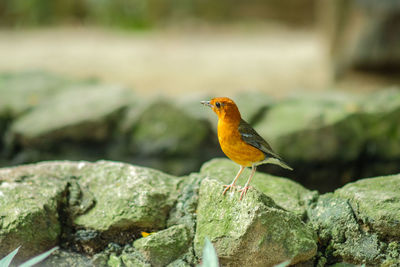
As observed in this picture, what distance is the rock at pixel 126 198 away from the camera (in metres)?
2.50

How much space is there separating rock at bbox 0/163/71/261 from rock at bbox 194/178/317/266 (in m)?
0.82

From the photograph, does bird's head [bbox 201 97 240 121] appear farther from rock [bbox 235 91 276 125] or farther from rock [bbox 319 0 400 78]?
rock [bbox 319 0 400 78]

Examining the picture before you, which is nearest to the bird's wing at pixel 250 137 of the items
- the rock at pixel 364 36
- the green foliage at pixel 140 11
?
the rock at pixel 364 36

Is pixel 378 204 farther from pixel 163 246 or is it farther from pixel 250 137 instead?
pixel 163 246

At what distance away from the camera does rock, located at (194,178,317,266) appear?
219cm

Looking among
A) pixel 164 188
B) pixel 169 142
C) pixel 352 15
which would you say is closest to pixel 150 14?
pixel 352 15

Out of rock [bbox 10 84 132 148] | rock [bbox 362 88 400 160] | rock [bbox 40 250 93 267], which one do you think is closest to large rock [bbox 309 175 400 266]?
rock [bbox 40 250 93 267]

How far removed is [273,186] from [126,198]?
87 cm

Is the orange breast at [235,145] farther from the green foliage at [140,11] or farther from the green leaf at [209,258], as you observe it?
the green foliage at [140,11]

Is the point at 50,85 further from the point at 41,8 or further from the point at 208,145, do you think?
the point at 41,8

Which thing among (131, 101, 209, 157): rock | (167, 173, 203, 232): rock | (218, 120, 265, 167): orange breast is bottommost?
(131, 101, 209, 157): rock

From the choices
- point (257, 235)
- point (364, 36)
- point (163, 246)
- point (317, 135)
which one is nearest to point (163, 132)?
point (317, 135)

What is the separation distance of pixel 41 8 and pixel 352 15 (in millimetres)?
9579

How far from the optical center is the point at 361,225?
7.79ft
